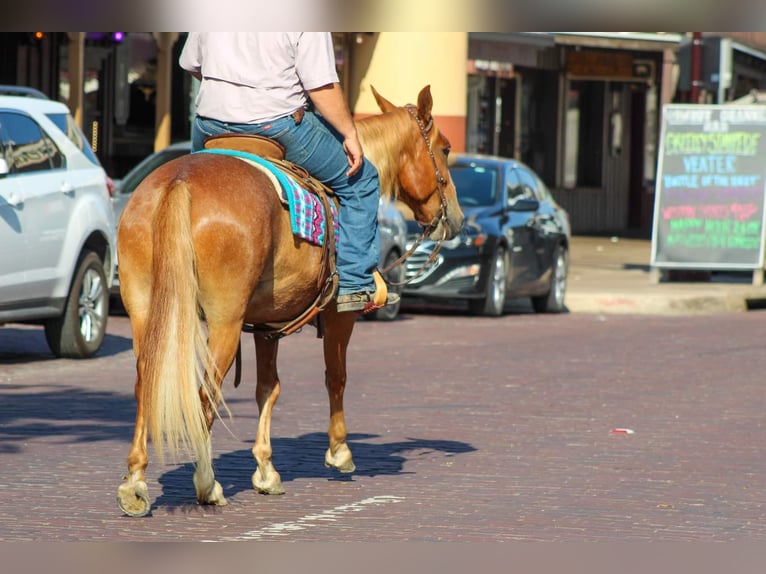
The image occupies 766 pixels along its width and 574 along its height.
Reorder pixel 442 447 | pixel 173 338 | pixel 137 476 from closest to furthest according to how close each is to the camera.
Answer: pixel 173 338
pixel 137 476
pixel 442 447

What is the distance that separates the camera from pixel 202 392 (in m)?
6.39

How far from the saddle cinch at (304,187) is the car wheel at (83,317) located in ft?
19.0

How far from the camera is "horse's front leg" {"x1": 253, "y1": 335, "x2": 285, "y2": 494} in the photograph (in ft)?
23.6

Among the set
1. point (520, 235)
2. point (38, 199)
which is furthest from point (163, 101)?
point (38, 199)

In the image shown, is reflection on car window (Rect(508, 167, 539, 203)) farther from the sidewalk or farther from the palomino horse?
the palomino horse

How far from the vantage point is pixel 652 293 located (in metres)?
20.8

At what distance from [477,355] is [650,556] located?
9234 millimetres

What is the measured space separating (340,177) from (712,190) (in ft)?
51.4

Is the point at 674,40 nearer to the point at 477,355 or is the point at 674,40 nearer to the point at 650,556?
the point at 477,355

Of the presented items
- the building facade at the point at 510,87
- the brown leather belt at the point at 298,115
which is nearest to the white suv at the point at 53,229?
the building facade at the point at 510,87

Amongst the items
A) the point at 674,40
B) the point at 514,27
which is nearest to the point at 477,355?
the point at 514,27

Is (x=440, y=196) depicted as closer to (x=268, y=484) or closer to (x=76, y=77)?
(x=268, y=484)

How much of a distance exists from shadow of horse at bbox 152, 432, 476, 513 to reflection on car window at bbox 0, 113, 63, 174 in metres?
4.23

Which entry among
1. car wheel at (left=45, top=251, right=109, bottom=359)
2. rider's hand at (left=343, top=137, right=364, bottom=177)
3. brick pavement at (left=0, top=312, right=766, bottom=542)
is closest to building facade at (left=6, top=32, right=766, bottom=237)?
brick pavement at (left=0, top=312, right=766, bottom=542)
